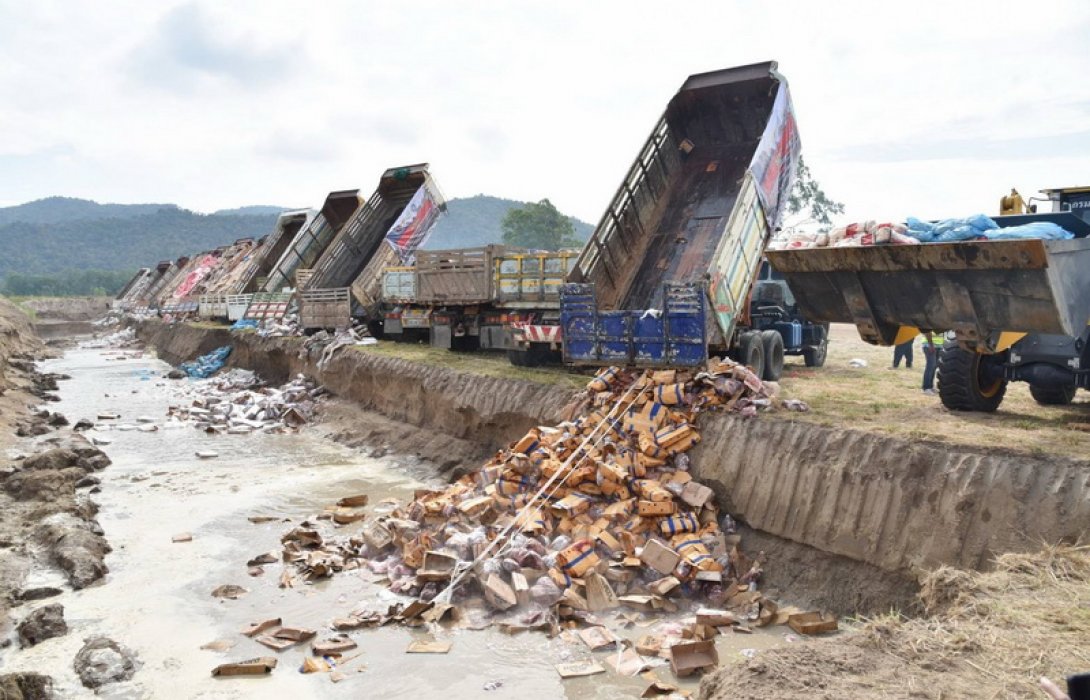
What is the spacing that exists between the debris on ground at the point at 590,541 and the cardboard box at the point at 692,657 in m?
0.01

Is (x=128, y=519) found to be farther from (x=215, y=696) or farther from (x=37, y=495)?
(x=215, y=696)

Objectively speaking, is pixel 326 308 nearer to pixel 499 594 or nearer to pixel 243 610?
pixel 243 610

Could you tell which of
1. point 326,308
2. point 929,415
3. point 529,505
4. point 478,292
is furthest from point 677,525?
point 326,308

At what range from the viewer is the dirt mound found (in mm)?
3977

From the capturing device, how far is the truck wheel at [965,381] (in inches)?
336

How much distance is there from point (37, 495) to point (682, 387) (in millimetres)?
8321

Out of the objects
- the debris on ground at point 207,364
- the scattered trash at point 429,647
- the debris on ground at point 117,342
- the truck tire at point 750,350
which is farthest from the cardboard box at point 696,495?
the debris on ground at point 117,342

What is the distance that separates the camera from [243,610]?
24.3 ft

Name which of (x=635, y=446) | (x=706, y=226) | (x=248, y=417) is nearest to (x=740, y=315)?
(x=706, y=226)

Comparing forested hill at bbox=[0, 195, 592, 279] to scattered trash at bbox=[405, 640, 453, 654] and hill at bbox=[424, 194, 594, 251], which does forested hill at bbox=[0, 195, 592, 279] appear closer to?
hill at bbox=[424, 194, 594, 251]

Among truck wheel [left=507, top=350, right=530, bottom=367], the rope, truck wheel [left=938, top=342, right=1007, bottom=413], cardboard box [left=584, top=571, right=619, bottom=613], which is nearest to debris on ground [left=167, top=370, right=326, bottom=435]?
truck wheel [left=507, top=350, right=530, bottom=367]

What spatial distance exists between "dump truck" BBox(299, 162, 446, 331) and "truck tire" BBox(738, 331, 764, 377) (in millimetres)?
11741

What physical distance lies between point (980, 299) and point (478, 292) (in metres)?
9.86

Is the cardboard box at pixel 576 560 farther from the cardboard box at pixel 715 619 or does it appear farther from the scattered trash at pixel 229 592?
the scattered trash at pixel 229 592
